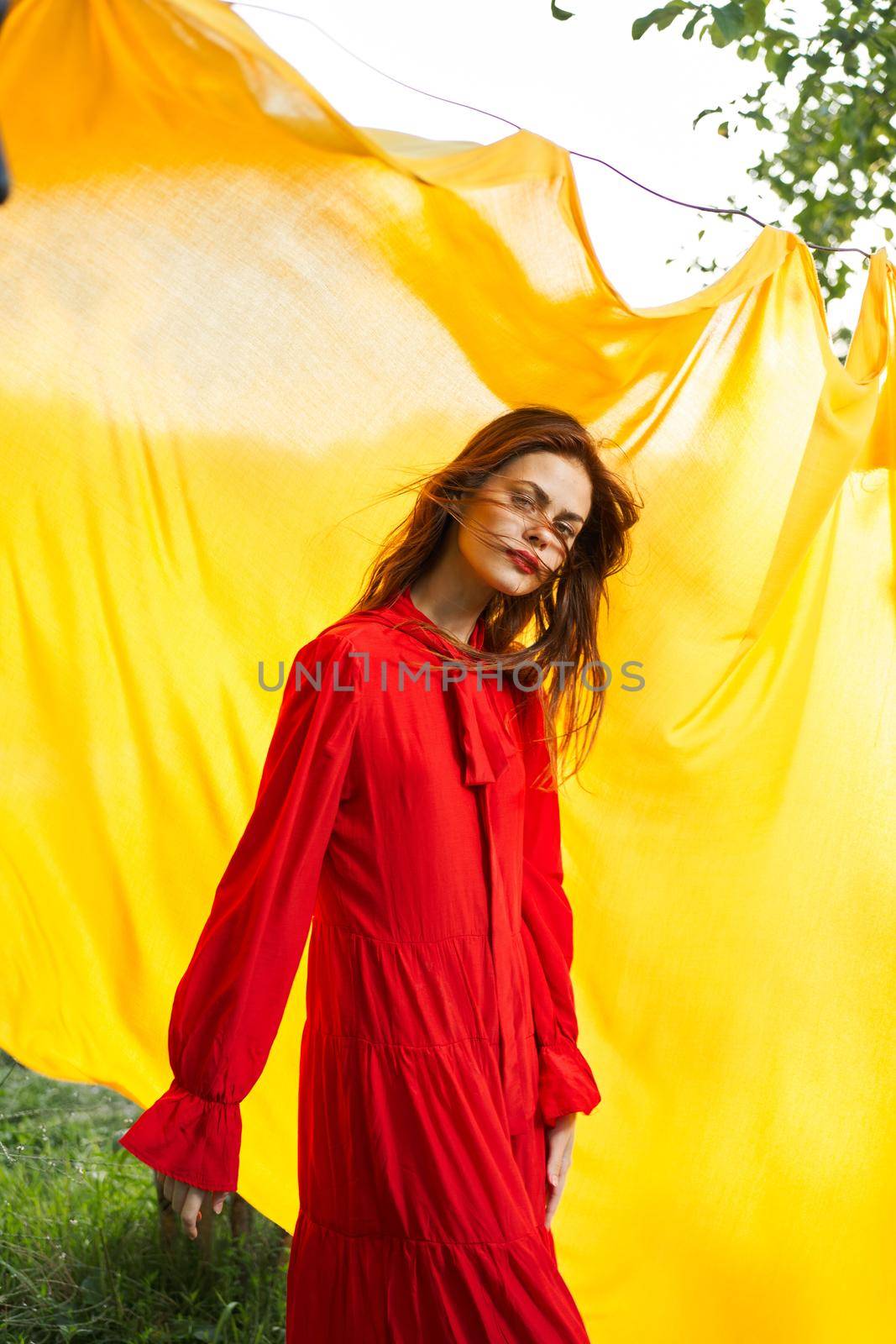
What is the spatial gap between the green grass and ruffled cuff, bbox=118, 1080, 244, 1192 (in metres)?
1.68

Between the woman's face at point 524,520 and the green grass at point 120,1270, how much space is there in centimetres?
202

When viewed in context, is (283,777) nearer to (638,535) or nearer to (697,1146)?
(638,535)

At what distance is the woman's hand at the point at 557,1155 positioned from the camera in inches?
88.9

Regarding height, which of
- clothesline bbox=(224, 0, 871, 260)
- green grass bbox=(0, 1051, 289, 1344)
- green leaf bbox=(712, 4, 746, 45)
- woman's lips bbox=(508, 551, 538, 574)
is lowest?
green grass bbox=(0, 1051, 289, 1344)

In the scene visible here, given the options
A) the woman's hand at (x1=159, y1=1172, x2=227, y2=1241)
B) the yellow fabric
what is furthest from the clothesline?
the woman's hand at (x1=159, y1=1172, x2=227, y2=1241)

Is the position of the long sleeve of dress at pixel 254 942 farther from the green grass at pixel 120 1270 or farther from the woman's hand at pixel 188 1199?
the green grass at pixel 120 1270

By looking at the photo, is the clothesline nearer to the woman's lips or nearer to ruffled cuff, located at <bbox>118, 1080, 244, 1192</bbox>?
the woman's lips

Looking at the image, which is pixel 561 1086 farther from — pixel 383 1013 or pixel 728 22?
pixel 728 22

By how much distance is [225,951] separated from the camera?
1871 mm

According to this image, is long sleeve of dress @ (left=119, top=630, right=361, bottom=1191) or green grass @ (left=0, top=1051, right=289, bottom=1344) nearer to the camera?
long sleeve of dress @ (left=119, top=630, right=361, bottom=1191)

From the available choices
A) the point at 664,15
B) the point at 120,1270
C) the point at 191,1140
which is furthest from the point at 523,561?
the point at 120,1270

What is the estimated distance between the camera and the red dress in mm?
1843

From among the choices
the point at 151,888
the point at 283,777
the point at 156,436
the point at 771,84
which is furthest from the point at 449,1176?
the point at 771,84

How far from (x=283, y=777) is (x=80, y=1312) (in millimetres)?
2019
